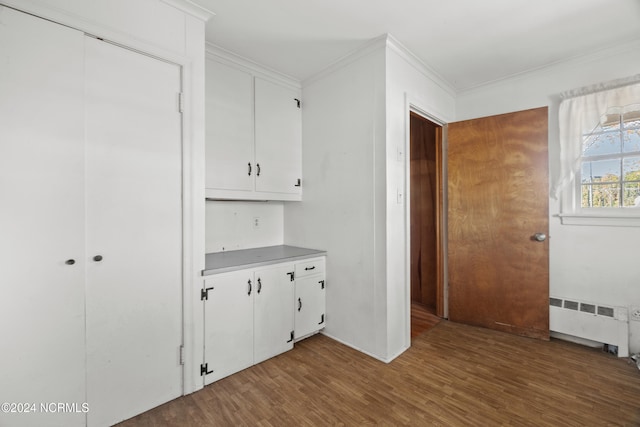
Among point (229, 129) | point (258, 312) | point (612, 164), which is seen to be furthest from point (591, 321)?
point (229, 129)

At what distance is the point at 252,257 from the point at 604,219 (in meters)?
3.06

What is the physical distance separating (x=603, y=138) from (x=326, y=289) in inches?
111

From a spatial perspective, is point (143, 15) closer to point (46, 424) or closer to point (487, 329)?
point (46, 424)

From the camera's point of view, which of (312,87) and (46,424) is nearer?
(46,424)

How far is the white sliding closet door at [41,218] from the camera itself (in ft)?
4.45

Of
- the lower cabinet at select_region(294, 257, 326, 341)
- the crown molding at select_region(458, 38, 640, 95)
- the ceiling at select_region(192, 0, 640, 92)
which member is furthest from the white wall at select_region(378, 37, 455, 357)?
the crown molding at select_region(458, 38, 640, 95)

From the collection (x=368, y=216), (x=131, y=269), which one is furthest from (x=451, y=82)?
(x=131, y=269)

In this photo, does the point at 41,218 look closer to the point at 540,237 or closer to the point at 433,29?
the point at 433,29

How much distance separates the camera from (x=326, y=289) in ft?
9.16

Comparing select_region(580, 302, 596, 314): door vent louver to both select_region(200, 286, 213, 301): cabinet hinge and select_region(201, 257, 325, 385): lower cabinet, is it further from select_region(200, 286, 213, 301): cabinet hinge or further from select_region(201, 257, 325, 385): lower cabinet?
select_region(200, 286, 213, 301): cabinet hinge

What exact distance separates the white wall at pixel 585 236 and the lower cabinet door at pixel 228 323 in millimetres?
2853

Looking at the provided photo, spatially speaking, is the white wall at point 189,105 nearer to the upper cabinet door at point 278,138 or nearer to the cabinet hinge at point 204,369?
the cabinet hinge at point 204,369

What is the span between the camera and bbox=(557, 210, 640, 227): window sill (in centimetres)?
237

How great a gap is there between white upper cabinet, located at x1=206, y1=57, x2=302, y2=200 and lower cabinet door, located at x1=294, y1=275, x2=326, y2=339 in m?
0.88
